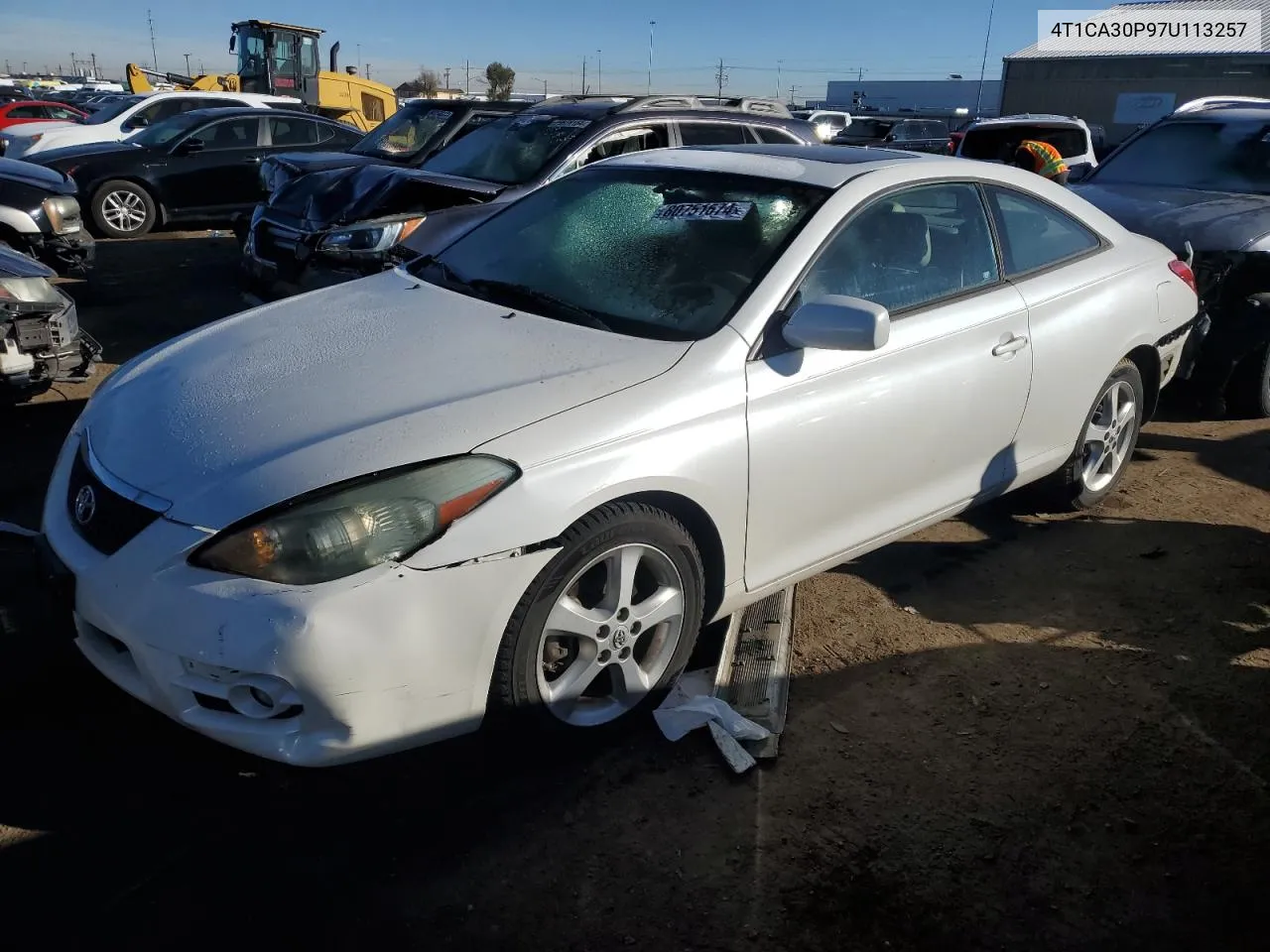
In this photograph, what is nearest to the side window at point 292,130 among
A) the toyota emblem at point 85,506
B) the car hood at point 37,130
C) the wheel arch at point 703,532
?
the car hood at point 37,130

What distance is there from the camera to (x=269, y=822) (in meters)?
2.51

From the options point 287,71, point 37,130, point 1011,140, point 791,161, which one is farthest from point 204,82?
point 791,161

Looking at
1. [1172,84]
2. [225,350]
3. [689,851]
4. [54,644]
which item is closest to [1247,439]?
[689,851]

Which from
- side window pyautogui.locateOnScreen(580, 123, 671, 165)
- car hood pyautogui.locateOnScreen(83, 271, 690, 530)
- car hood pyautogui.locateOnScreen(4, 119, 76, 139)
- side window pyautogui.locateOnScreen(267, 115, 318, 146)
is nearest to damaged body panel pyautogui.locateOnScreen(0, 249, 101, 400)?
car hood pyautogui.locateOnScreen(83, 271, 690, 530)

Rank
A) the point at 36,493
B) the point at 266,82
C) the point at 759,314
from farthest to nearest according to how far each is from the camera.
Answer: the point at 266,82, the point at 36,493, the point at 759,314

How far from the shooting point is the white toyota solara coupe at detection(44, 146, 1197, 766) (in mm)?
2287

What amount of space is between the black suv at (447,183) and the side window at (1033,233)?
124 inches

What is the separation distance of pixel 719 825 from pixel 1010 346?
6.77 ft

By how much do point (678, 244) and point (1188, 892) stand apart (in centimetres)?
233

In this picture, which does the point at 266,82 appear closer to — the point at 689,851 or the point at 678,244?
the point at 678,244

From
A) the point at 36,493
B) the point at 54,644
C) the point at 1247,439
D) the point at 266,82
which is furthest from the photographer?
the point at 266,82

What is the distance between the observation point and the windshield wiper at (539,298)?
3096mm

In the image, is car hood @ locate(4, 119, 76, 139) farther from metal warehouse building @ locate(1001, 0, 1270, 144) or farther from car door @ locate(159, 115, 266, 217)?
metal warehouse building @ locate(1001, 0, 1270, 144)

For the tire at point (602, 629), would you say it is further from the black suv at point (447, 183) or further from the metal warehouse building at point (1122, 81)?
the metal warehouse building at point (1122, 81)
